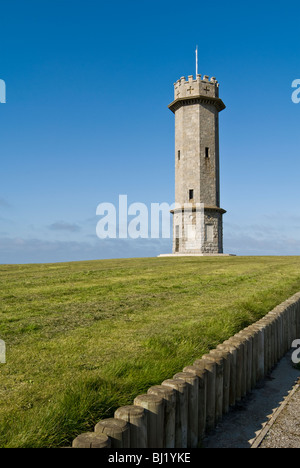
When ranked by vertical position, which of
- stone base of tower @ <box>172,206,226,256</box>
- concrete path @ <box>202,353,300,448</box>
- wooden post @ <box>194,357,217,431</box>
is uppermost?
stone base of tower @ <box>172,206,226,256</box>

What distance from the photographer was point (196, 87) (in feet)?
139

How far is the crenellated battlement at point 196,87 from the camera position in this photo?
42344mm

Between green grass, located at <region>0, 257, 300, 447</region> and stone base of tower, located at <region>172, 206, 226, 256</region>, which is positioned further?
stone base of tower, located at <region>172, 206, 226, 256</region>

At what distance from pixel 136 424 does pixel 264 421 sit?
2.47 meters

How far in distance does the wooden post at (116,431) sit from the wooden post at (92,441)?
0.30 ft

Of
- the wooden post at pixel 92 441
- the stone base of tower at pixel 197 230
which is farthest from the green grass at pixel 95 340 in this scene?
the stone base of tower at pixel 197 230

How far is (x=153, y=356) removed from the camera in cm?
590

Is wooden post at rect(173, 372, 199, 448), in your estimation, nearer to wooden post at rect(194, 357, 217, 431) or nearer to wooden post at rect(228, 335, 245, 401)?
wooden post at rect(194, 357, 217, 431)

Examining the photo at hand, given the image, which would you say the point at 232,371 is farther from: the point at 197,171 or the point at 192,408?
the point at 197,171

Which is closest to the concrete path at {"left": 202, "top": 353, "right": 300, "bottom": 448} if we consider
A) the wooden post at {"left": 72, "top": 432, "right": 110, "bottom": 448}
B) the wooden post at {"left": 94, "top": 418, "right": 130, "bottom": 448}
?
the wooden post at {"left": 94, "top": 418, "right": 130, "bottom": 448}

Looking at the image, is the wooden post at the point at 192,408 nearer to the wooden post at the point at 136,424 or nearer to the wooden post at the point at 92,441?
the wooden post at the point at 136,424

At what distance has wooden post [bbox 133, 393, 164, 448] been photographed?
3.55m

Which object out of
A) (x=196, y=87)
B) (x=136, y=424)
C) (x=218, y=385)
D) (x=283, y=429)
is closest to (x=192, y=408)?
(x=218, y=385)

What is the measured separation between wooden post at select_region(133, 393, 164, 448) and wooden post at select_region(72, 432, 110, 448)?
0.63 meters
